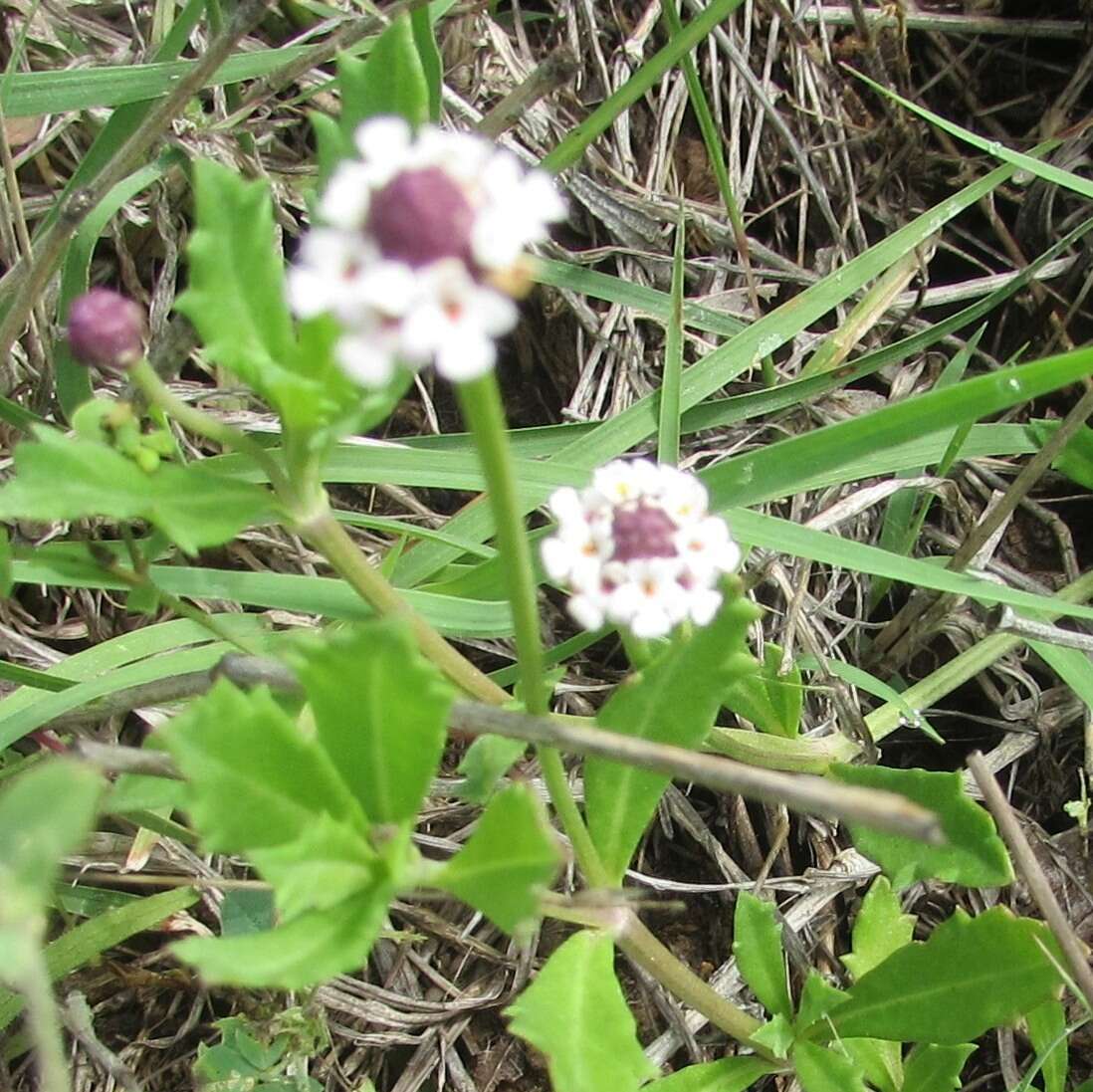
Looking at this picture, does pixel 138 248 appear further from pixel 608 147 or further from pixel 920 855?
pixel 920 855

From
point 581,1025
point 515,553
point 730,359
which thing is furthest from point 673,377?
point 581,1025

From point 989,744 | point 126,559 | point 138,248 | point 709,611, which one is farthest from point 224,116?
point 989,744

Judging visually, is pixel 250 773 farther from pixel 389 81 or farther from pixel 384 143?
pixel 389 81

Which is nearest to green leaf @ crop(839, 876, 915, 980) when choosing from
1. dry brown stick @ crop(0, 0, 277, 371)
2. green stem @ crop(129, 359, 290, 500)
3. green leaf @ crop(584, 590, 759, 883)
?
green leaf @ crop(584, 590, 759, 883)

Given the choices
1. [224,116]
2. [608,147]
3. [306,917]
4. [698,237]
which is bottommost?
[306,917]

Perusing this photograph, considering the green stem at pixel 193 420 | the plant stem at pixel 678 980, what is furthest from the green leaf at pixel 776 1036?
the green stem at pixel 193 420

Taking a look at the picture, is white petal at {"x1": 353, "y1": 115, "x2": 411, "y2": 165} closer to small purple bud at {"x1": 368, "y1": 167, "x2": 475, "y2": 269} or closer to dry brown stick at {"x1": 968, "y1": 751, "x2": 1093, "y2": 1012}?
small purple bud at {"x1": 368, "y1": 167, "x2": 475, "y2": 269}

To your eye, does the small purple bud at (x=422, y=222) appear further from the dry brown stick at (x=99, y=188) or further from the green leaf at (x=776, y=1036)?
the green leaf at (x=776, y=1036)
